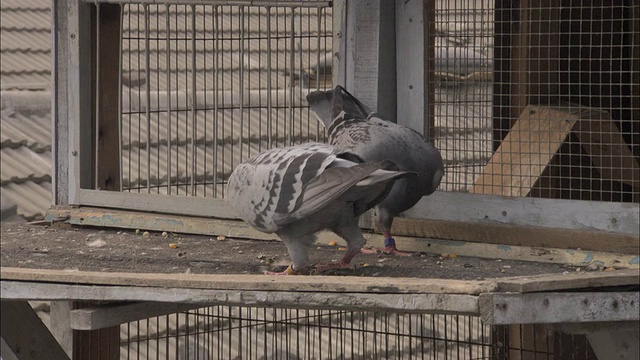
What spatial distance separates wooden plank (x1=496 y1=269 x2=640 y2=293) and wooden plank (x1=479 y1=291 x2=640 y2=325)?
2cm

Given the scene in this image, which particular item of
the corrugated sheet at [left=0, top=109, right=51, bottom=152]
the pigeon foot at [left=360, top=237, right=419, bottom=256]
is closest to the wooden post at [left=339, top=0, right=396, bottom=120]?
the pigeon foot at [left=360, top=237, right=419, bottom=256]

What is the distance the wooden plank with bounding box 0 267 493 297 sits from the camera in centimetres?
319

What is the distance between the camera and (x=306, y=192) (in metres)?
3.65

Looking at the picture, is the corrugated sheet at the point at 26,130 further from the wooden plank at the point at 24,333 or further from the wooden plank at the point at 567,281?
the wooden plank at the point at 567,281

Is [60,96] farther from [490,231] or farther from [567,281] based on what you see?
[567,281]

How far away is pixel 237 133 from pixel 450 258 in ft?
9.44

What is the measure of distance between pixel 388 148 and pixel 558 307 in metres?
1.02

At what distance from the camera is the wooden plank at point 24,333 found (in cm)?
408

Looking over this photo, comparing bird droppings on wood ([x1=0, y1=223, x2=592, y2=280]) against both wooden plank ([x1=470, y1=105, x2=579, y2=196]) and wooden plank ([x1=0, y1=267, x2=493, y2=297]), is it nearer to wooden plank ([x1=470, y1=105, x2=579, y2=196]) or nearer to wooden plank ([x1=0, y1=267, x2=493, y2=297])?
wooden plank ([x1=0, y1=267, x2=493, y2=297])

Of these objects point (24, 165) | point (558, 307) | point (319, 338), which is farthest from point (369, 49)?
point (24, 165)

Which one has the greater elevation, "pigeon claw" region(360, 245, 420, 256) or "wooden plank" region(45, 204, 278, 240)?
"wooden plank" region(45, 204, 278, 240)

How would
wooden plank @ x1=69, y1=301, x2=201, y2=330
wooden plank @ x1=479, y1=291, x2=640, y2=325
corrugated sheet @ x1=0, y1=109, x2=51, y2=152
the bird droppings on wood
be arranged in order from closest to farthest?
wooden plank @ x1=479, y1=291, x2=640, y2=325, wooden plank @ x1=69, y1=301, x2=201, y2=330, the bird droppings on wood, corrugated sheet @ x1=0, y1=109, x2=51, y2=152

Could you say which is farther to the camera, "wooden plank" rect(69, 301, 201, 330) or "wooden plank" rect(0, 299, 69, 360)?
"wooden plank" rect(0, 299, 69, 360)

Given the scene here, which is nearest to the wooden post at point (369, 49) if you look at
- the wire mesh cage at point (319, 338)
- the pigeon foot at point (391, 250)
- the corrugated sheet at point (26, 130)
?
the pigeon foot at point (391, 250)
